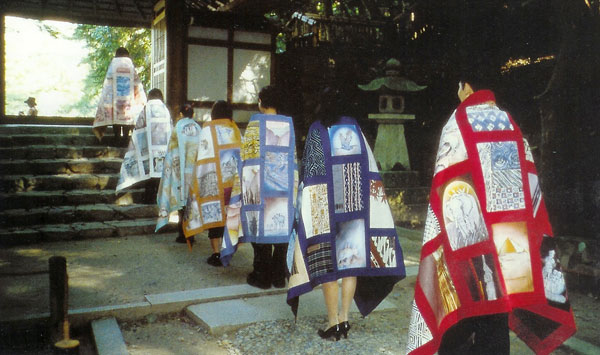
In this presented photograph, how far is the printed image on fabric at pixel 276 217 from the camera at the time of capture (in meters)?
4.84

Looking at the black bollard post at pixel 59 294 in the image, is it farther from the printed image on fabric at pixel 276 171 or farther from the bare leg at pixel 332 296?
the printed image on fabric at pixel 276 171

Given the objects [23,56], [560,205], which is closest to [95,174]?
[560,205]

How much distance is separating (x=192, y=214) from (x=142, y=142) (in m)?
2.06

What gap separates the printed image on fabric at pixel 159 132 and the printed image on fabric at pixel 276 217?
3.14 meters

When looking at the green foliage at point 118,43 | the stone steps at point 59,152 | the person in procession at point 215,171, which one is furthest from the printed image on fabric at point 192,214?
the green foliage at point 118,43

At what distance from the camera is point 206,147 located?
580 cm

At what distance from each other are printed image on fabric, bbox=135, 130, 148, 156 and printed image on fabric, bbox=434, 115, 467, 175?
5.28 metres

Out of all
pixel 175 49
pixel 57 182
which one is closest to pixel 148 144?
pixel 57 182

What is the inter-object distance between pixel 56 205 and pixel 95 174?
3.37ft

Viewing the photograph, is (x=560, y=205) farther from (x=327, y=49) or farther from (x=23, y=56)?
(x=23, y=56)

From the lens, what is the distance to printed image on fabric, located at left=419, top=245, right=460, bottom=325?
2893mm

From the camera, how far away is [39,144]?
→ 365 inches

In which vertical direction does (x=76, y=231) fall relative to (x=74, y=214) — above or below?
below

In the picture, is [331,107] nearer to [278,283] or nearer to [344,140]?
[344,140]
